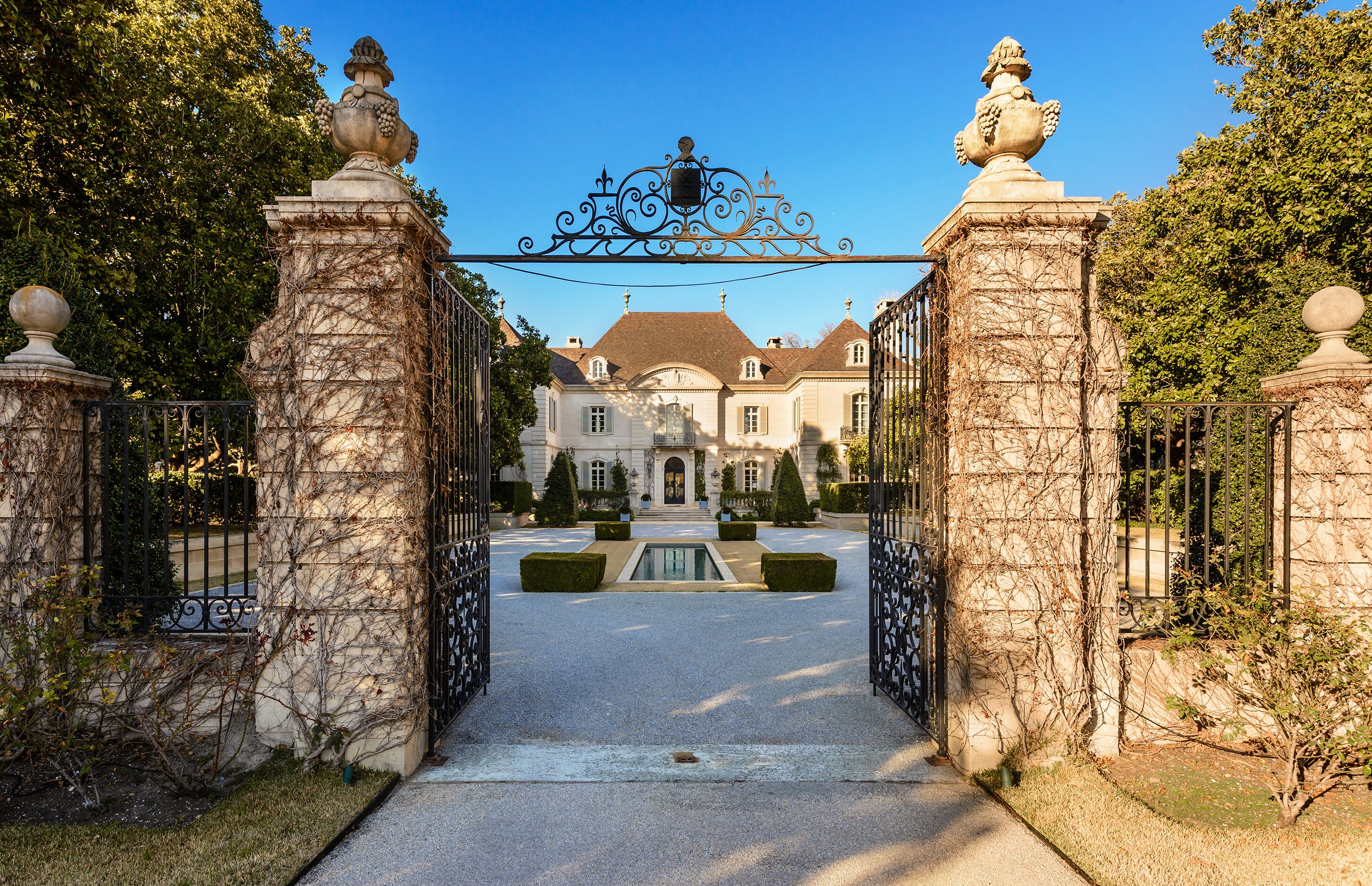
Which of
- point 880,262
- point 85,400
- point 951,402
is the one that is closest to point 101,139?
point 85,400

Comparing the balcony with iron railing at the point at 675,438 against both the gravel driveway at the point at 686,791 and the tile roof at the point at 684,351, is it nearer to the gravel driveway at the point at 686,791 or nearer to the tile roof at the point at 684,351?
the tile roof at the point at 684,351

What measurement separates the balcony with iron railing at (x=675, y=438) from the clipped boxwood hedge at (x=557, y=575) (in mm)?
22447

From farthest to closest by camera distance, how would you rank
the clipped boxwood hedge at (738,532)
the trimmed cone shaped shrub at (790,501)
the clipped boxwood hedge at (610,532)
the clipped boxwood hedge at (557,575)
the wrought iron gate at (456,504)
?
the trimmed cone shaped shrub at (790,501) → the clipped boxwood hedge at (738,532) → the clipped boxwood hedge at (610,532) → the clipped boxwood hedge at (557,575) → the wrought iron gate at (456,504)

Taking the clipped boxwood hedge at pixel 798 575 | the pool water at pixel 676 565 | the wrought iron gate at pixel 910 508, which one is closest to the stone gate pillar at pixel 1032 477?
the wrought iron gate at pixel 910 508

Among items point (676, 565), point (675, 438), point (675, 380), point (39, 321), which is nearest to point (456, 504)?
point (39, 321)

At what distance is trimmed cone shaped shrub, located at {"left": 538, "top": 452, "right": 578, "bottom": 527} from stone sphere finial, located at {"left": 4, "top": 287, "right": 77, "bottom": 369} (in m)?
19.6

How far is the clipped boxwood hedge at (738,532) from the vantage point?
18000 millimetres

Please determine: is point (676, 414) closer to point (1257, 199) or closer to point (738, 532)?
point (738, 532)

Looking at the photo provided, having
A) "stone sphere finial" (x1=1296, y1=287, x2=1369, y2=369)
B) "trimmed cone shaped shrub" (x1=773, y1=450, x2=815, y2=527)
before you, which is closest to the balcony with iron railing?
"trimmed cone shaped shrub" (x1=773, y1=450, x2=815, y2=527)

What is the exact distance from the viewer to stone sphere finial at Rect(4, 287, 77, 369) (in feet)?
12.9

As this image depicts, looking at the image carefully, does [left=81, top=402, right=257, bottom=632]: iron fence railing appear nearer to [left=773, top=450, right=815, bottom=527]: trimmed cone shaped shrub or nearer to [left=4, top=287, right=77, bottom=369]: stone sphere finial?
[left=4, top=287, right=77, bottom=369]: stone sphere finial

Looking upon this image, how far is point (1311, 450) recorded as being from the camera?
3.99 metres

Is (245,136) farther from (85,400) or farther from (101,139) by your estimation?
(85,400)

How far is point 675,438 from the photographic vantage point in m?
32.9
